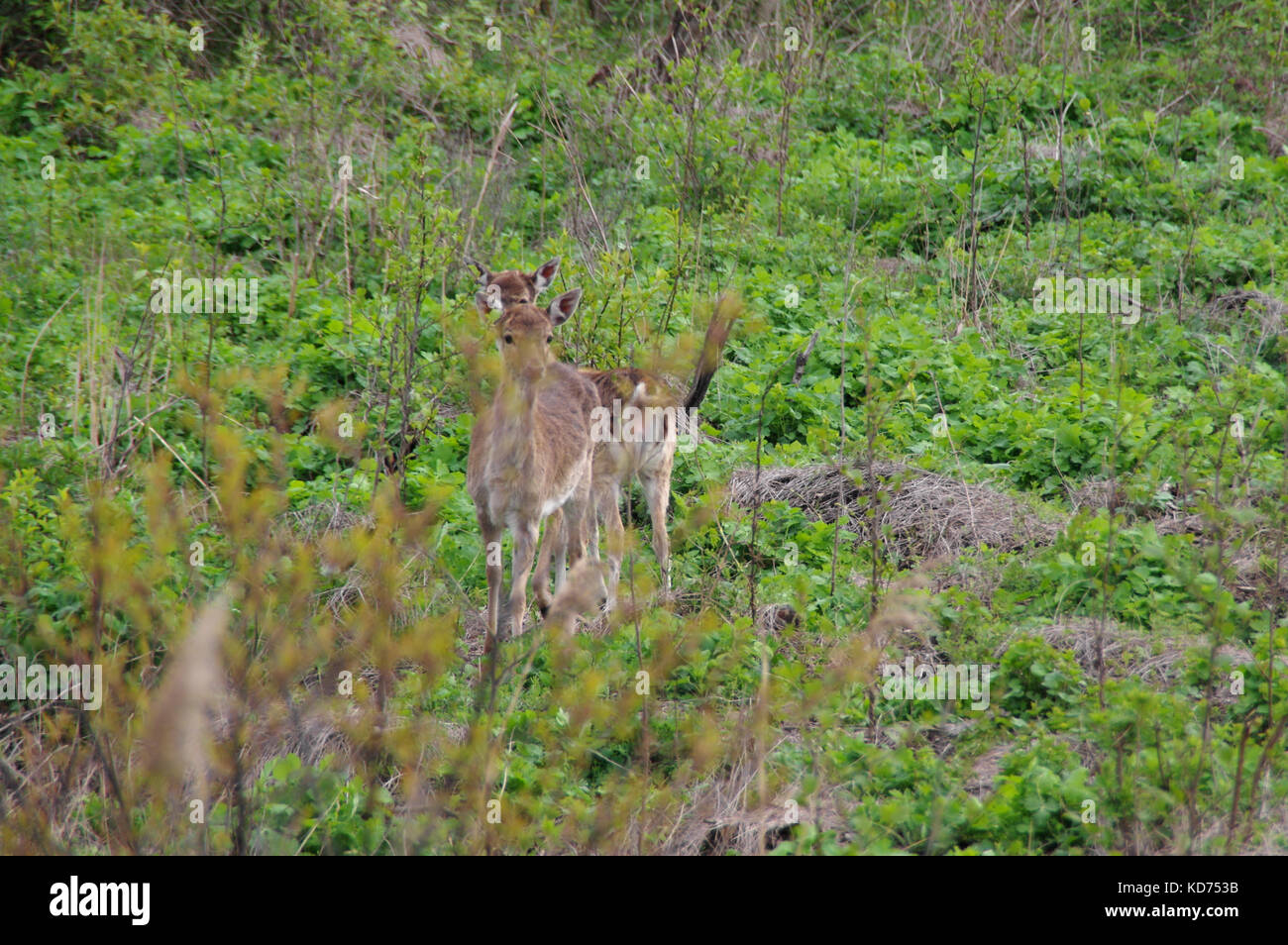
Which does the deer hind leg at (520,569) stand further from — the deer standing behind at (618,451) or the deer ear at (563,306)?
the deer ear at (563,306)

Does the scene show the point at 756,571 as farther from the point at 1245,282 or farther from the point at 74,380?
the point at 1245,282

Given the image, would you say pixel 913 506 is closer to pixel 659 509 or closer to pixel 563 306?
pixel 659 509

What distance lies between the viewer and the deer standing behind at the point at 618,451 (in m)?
7.08

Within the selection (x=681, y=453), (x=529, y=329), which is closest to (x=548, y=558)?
(x=681, y=453)

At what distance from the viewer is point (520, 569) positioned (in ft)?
21.1

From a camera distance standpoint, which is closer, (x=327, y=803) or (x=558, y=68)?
(x=327, y=803)

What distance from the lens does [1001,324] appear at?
930 centimetres

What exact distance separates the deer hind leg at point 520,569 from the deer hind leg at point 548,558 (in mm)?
413

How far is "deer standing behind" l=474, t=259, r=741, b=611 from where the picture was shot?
708 centimetres

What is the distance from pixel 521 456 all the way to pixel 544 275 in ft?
6.06

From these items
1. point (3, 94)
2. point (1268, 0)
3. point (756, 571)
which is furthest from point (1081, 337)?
point (3, 94)

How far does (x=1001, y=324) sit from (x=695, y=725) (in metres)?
5.48

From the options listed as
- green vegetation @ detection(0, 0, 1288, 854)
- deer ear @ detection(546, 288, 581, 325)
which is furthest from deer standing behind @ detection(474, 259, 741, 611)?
deer ear @ detection(546, 288, 581, 325)

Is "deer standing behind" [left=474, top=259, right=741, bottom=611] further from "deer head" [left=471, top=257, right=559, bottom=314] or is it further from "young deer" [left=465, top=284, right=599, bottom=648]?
"young deer" [left=465, top=284, right=599, bottom=648]
